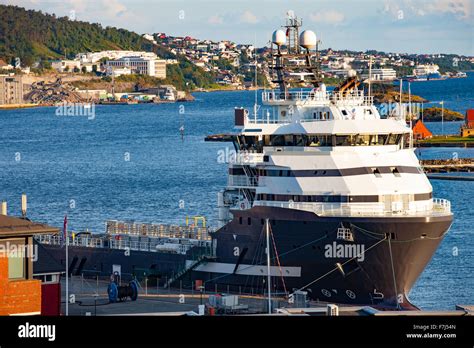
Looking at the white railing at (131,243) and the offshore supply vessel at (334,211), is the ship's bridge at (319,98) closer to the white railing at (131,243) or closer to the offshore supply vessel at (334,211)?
the offshore supply vessel at (334,211)

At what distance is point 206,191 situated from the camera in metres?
87.1

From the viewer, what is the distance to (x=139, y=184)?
95.3 m

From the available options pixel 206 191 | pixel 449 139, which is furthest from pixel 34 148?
pixel 206 191

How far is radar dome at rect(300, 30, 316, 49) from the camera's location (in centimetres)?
4666

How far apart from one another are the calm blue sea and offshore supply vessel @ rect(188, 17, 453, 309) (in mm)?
5538

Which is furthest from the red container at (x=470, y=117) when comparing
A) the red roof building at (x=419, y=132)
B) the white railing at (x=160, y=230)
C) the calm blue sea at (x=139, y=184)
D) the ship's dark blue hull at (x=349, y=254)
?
the ship's dark blue hull at (x=349, y=254)

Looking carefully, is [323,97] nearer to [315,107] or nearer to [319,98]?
[319,98]

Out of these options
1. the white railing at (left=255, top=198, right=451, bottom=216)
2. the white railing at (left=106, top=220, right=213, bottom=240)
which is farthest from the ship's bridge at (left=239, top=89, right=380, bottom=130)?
the white railing at (left=106, top=220, right=213, bottom=240)

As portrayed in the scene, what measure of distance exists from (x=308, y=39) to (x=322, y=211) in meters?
7.25

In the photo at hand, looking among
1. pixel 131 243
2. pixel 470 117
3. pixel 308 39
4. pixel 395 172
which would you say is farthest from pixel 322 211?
pixel 470 117

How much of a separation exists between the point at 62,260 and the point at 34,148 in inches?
3599

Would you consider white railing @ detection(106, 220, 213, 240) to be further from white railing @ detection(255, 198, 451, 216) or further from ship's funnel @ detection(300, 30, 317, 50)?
ship's funnel @ detection(300, 30, 317, 50)

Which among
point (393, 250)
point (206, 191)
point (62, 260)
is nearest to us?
point (393, 250)
